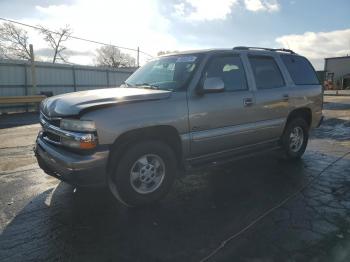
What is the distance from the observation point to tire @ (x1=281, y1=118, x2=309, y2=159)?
6188 millimetres

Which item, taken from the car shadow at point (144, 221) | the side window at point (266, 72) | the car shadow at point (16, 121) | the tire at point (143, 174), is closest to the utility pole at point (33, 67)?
the car shadow at point (16, 121)

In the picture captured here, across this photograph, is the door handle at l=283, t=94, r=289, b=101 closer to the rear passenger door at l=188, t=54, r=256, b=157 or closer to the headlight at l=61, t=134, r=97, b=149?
the rear passenger door at l=188, t=54, r=256, b=157

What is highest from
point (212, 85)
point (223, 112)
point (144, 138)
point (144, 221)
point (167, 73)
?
point (167, 73)

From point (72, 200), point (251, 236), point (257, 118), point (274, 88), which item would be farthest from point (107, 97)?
point (274, 88)

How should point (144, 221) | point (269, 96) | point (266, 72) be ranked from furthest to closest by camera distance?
1. point (266, 72)
2. point (269, 96)
3. point (144, 221)

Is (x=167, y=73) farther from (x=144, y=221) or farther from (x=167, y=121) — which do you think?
(x=144, y=221)

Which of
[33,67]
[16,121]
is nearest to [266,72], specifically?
[16,121]

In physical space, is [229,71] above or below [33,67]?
below

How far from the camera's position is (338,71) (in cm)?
4803

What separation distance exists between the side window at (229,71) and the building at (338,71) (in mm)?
44374

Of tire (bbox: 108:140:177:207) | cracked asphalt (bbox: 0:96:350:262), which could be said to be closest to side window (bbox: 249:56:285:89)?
cracked asphalt (bbox: 0:96:350:262)

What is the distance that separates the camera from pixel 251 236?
3.42 meters

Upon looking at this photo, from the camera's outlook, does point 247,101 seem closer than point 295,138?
Yes

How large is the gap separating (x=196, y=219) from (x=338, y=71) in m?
50.6
